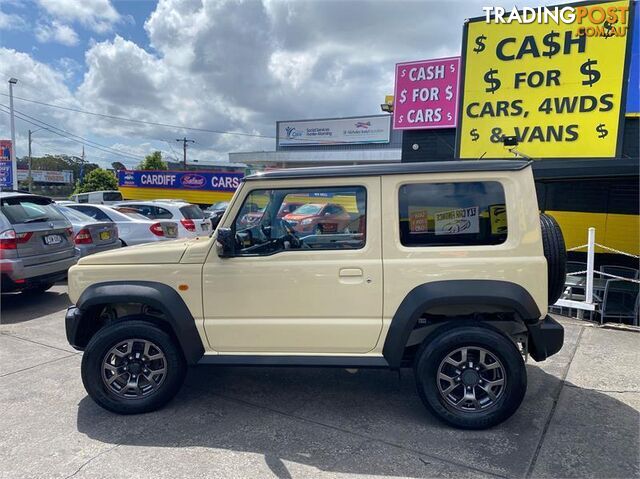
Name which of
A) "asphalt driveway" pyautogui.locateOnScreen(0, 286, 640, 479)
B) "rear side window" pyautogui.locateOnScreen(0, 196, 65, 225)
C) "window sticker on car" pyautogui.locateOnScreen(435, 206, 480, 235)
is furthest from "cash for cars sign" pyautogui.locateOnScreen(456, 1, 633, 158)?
"rear side window" pyautogui.locateOnScreen(0, 196, 65, 225)

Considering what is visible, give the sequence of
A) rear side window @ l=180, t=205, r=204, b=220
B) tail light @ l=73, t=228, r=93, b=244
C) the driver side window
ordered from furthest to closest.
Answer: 1. rear side window @ l=180, t=205, r=204, b=220
2. tail light @ l=73, t=228, r=93, b=244
3. the driver side window

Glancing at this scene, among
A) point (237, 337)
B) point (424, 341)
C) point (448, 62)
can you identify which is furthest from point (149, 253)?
point (448, 62)

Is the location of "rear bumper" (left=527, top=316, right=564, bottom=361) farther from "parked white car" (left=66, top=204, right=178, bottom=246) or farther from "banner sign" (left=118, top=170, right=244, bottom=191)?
"banner sign" (left=118, top=170, right=244, bottom=191)

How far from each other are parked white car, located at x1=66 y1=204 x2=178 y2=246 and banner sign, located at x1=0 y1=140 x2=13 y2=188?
12.2 m

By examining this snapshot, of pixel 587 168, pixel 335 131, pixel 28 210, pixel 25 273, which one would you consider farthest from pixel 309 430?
pixel 335 131

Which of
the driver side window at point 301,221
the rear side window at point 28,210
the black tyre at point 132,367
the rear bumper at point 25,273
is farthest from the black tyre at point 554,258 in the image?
the rear side window at point 28,210

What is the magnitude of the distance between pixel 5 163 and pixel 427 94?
18.5 meters

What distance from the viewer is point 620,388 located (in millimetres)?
3916

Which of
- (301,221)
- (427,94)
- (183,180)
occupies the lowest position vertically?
(301,221)

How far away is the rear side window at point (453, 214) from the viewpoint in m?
3.18

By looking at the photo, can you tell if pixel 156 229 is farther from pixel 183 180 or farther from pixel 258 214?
pixel 183 180

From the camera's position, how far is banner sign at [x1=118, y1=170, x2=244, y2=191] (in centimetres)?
2482

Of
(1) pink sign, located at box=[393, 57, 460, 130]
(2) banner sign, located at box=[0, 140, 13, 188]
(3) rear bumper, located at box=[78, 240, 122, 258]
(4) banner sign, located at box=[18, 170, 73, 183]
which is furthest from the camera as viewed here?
(4) banner sign, located at box=[18, 170, 73, 183]

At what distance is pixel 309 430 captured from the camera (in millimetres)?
3199
